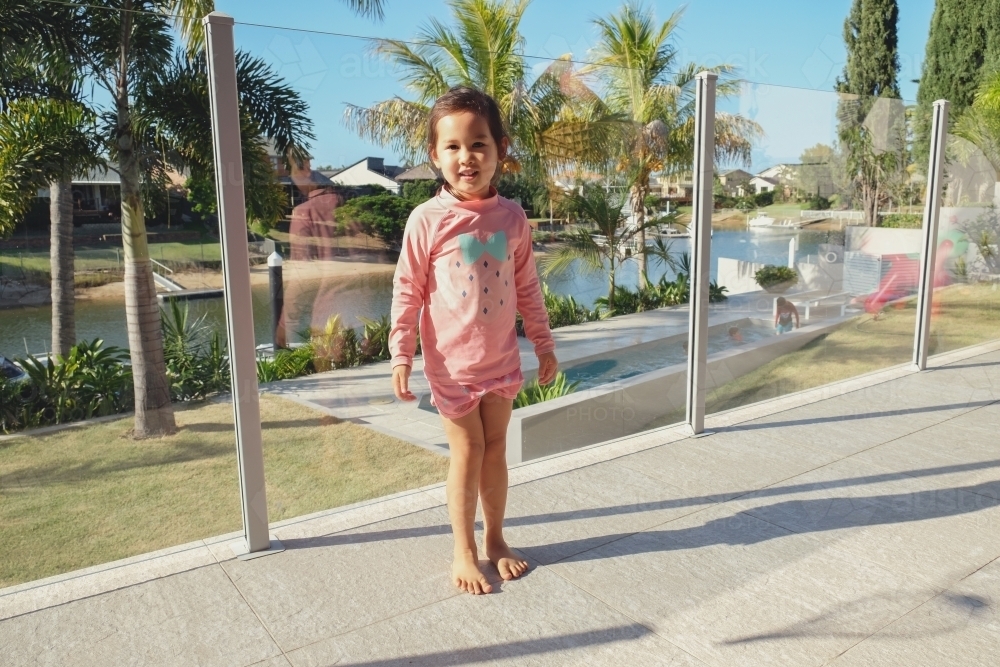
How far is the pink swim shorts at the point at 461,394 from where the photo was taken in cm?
Result: 238

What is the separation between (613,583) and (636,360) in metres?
1.56

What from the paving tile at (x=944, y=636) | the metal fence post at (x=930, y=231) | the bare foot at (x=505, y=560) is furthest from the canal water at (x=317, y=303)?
the paving tile at (x=944, y=636)

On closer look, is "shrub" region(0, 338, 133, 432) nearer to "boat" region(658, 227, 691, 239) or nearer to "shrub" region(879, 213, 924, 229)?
"boat" region(658, 227, 691, 239)

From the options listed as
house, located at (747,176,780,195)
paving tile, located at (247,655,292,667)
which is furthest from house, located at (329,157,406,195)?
house, located at (747,176,780,195)

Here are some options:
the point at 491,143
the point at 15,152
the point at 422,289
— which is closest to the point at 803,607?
the point at 422,289

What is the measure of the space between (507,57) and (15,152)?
1843 mm

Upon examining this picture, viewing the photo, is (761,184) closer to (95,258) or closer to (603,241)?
(603,241)

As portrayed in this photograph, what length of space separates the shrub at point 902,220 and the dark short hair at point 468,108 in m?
3.43

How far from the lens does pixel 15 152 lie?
221cm

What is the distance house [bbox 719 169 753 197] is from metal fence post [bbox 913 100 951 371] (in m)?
1.71

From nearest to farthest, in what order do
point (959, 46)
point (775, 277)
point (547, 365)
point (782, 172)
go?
point (547, 365) → point (782, 172) → point (775, 277) → point (959, 46)

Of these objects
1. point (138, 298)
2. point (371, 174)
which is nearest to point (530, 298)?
point (371, 174)

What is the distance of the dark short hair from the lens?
2.31 metres

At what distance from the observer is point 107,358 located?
2383mm
